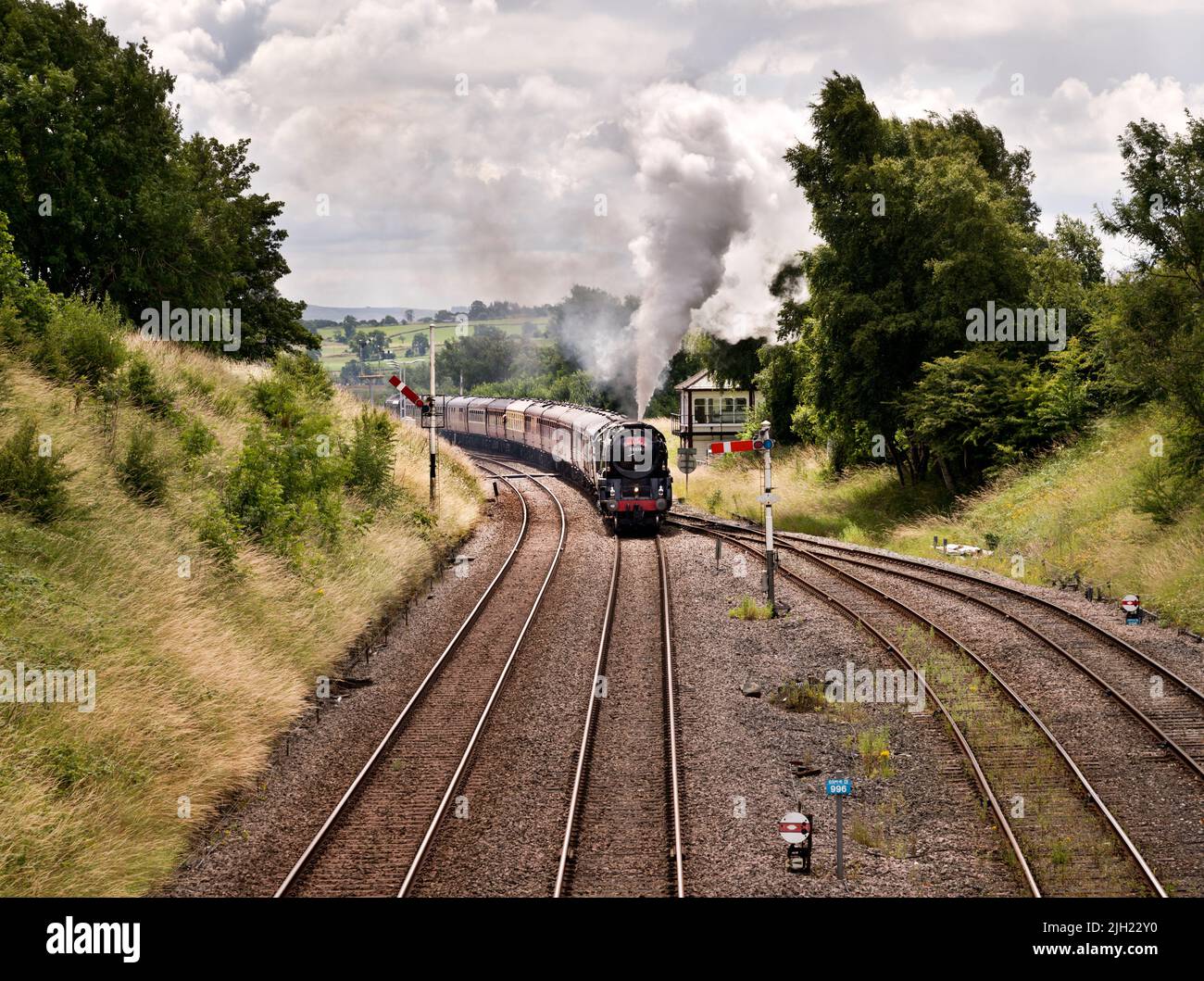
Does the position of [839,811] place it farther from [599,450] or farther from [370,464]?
[599,450]

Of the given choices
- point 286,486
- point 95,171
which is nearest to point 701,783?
point 286,486

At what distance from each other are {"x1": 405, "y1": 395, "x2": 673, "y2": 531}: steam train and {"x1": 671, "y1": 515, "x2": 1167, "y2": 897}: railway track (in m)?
12.0

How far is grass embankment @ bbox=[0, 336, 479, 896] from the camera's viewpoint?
10.8 m

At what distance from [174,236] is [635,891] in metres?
28.2

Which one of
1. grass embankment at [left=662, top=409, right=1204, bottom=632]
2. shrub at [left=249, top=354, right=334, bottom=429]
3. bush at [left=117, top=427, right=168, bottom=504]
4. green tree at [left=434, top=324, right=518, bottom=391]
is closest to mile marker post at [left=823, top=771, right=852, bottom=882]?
grass embankment at [left=662, top=409, right=1204, bottom=632]

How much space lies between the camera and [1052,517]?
95.1 feet

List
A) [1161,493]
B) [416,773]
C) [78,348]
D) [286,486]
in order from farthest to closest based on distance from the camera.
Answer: [1161,493]
[286,486]
[78,348]
[416,773]

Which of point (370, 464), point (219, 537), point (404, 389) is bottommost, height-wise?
point (219, 537)

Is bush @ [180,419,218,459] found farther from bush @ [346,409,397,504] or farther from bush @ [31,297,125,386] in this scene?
bush @ [346,409,397,504]

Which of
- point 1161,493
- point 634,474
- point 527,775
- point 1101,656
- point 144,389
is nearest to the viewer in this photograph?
point 527,775

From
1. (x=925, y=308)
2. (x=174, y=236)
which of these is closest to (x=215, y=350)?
(x=174, y=236)

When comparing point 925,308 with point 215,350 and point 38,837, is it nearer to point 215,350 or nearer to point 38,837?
point 215,350

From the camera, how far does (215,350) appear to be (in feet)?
130

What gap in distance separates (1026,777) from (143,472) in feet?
51.6
